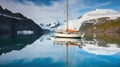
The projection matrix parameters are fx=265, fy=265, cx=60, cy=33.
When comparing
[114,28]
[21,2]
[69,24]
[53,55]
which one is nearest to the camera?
[53,55]

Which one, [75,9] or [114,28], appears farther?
[114,28]

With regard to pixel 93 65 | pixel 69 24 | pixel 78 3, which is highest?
pixel 78 3

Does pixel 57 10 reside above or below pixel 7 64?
above

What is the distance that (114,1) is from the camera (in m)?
7.18

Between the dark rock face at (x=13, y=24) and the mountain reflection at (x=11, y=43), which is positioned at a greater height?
the dark rock face at (x=13, y=24)

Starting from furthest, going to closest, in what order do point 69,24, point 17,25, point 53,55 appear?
point 17,25
point 69,24
point 53,55

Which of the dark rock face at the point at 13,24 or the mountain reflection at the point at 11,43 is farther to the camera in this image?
the dark rock face at the point at 13,24

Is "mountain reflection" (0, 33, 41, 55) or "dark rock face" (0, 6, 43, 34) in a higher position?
"dark rock face" (0, 6, 43, 34)

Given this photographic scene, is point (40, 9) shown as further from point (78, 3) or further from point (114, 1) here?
point (114, 1)

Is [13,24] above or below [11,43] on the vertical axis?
above

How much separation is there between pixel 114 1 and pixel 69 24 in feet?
4.92

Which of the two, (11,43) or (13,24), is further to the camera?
(13,24)

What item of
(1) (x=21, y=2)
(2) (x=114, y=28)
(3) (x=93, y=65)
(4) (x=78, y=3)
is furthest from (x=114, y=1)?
(2) (x=114, y=28)

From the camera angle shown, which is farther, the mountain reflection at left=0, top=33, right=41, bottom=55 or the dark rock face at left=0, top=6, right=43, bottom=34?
the dark rock face at left=0, top=6, right=43, bottom=34
